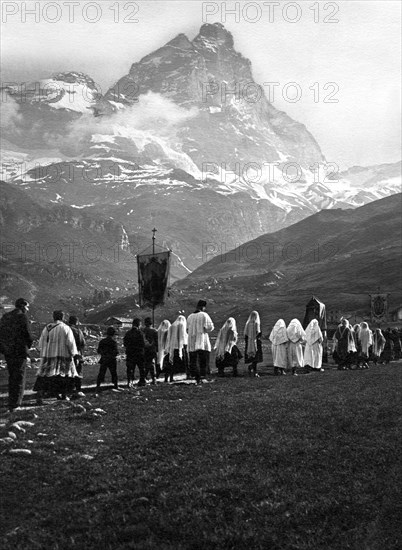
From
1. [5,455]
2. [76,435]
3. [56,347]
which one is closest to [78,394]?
[56,347]

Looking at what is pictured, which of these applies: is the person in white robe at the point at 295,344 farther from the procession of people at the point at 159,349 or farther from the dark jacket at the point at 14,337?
the dark jacket at the point at 14,337

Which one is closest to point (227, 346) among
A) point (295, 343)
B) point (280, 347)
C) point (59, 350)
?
point (280, 347)

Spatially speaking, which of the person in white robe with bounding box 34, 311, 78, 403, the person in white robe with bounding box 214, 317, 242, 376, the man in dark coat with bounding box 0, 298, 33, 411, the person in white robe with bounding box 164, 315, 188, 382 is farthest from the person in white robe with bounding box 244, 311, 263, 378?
the man in dark coat with bounding box 0, 298, 33, 411

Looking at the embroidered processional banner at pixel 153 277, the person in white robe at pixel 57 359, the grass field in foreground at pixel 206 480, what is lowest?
the grass field in foreground at pixel 206 480

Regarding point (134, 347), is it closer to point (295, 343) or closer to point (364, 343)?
point (295, 343)

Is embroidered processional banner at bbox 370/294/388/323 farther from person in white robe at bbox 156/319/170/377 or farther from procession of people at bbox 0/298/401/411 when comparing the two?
person in white robe at bbox 156/319/170/377

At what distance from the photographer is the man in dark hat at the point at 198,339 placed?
26938mm

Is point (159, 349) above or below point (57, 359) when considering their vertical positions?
above

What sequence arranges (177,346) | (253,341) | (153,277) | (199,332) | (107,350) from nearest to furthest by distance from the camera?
1. (107,350)
2. (199,332)
3. (177,346)
4. (253,341)
5. (153,277)

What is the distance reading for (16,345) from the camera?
18.0 meters

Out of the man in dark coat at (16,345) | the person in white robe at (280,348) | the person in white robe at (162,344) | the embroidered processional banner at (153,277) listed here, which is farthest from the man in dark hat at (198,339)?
the embroidered processional banner at (153,277)

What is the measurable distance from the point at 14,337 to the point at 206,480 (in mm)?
9326

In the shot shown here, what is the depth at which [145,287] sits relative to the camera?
42.4 meters

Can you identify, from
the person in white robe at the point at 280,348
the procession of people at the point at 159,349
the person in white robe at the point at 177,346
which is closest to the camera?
the procession of people at the point at 159,349
